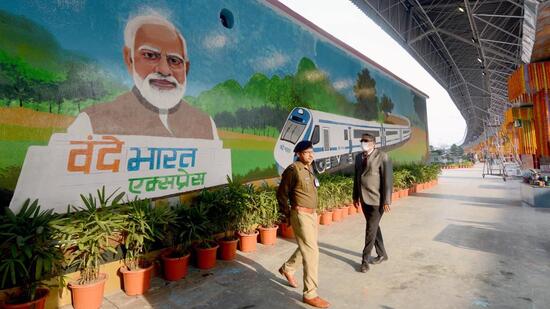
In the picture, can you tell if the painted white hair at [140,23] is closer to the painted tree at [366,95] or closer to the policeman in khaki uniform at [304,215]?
the policeman in khaki uniform at [304,215]

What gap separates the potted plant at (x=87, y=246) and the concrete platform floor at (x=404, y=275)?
10.0 inches

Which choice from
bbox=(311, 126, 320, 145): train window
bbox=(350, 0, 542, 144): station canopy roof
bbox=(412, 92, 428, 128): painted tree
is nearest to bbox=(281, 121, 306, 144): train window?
bbox=(311, 126, 320, 145): train window

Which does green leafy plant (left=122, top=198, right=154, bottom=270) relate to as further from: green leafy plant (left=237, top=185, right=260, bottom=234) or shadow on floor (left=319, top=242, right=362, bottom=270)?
shadow on floor (left=319, top=242, right=362, bottom=270)

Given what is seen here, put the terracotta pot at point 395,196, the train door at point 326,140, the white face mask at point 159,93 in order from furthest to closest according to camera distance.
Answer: the terracotta pot at point 395,196 → the train door at point 326,140 → the white face mask at point 159,93

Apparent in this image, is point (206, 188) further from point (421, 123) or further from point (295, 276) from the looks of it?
point (421, 123)

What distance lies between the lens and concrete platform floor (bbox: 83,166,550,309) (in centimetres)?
288

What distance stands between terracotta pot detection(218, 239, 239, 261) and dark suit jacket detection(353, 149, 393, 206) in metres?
1.94

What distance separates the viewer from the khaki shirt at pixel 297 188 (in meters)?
3.03

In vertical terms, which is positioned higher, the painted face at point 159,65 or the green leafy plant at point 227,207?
the painted face at point 159,65

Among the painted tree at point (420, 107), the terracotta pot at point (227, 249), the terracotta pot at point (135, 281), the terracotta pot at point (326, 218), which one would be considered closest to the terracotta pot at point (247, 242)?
the terracotta pot at point (227, 249)

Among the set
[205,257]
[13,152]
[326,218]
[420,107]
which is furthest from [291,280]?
[420,107]

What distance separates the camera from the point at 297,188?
3055 mm

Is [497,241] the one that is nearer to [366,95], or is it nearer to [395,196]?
[395,196]

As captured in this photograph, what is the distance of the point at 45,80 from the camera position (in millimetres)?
3303
